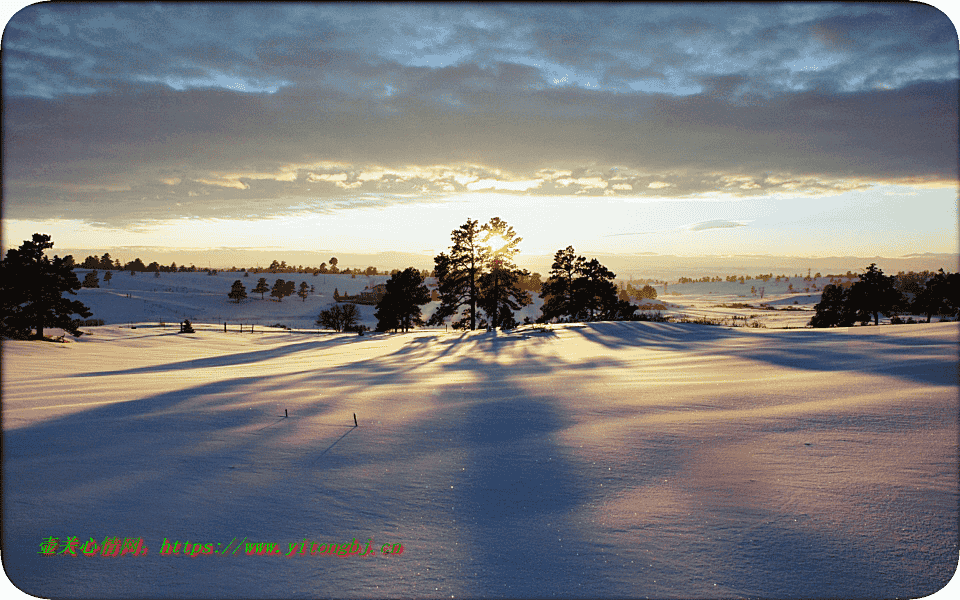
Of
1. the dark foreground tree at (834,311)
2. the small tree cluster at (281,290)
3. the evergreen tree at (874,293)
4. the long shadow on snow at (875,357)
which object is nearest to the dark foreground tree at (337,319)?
the long shadow on snow at (875,357)

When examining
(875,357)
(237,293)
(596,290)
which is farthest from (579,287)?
(237,293)

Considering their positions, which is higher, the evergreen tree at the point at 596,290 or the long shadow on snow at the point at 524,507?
the evergreen tree at the point at 596,290

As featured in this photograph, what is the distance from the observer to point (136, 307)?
263 ft

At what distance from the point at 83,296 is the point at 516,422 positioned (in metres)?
103

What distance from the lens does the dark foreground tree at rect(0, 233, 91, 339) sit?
23.2 meters

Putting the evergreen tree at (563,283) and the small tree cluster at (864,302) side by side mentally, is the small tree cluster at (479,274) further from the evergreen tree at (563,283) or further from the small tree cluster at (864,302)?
the small tree cluster at (864,302)

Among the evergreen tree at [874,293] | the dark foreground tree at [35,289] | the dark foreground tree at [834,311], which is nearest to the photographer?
the dark foreground tree at [35,289]

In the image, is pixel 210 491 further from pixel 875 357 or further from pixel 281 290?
pixel 281 290

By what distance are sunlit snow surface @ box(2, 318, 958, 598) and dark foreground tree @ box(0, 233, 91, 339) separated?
71.1 feet

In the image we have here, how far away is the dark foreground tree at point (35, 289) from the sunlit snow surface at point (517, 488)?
21.7m

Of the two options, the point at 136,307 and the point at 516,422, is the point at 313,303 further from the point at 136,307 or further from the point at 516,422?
the point at 516,422

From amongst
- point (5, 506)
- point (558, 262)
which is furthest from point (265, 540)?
point (558, 262)

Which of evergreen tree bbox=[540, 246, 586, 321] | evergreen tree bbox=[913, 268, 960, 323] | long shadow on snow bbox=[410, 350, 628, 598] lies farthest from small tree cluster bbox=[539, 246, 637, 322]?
long shadow on snow bbox=[410, 350, 628, 598]

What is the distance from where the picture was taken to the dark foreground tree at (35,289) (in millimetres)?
23156
